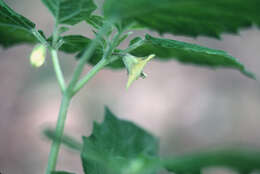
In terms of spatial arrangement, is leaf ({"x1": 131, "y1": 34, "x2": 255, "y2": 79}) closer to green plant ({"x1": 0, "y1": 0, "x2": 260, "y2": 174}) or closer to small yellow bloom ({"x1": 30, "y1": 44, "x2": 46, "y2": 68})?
green plant ({"x1": 0, "y1": 0, "x2": 260, "y2": 174})

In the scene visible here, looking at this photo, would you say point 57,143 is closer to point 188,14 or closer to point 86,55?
point 86,55

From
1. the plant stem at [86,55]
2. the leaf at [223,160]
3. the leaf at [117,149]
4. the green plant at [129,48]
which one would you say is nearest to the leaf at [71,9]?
the green plant at [129,48]

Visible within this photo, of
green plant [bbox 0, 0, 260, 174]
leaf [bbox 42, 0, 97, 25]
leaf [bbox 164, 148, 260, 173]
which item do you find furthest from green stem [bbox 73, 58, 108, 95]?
leaf [bbox 164, 148, 260, 173]

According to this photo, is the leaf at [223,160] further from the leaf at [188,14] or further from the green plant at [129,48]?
the leaf at [188,14]

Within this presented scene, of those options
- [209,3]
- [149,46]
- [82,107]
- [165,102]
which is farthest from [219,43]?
A: [209,3]

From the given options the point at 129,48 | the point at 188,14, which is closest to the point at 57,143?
the point at 129,48

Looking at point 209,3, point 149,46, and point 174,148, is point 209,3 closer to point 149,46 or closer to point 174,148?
point 149,46
